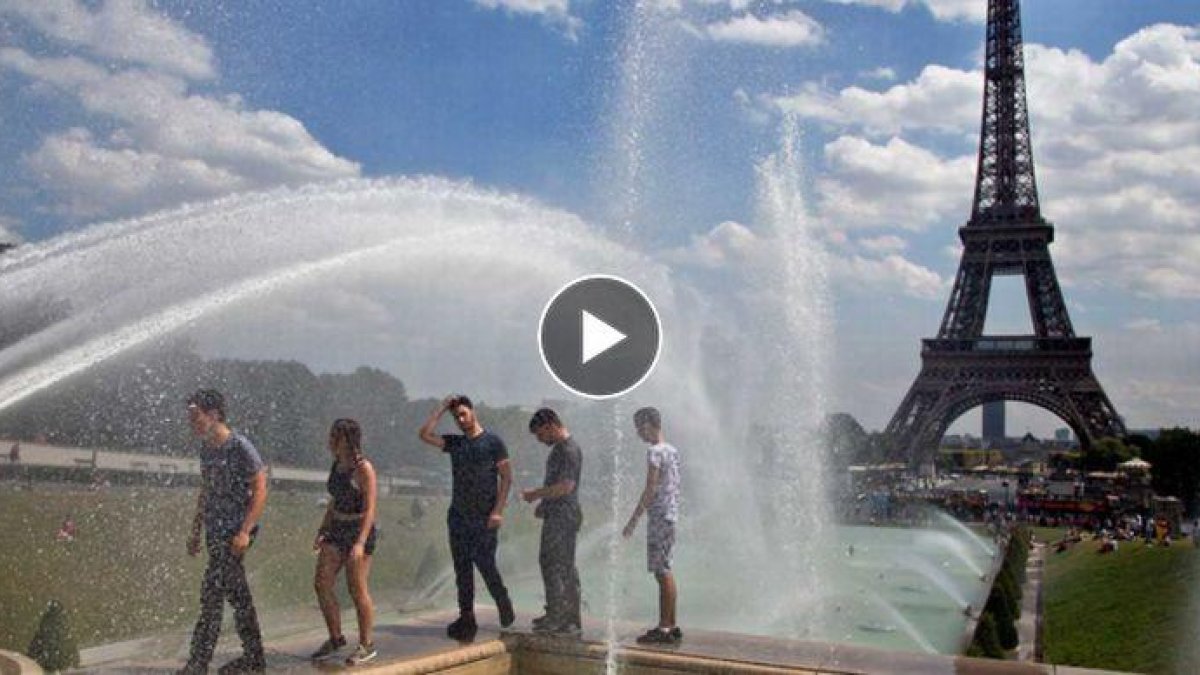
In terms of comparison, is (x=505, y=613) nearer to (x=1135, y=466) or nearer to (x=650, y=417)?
(x=650, y=417)

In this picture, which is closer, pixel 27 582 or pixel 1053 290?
pixel 27 582

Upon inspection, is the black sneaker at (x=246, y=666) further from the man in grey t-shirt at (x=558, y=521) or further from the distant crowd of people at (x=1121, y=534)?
the distant crowd of people at (x=1121, y=534)

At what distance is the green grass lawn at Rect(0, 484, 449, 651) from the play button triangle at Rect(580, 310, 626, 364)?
8.64 meters

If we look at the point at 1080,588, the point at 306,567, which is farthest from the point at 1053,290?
the point at 306,567

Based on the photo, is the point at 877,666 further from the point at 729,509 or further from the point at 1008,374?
the point at 1008,374

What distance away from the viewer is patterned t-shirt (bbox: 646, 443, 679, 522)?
26.0ft

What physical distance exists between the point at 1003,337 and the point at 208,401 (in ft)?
237

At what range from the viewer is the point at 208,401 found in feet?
21.9

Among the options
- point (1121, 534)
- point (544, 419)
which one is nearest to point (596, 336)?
point (544, 419)

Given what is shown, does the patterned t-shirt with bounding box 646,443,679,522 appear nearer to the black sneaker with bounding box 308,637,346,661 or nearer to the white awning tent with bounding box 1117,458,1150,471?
the black sneaker with bounding box 308,637,346,661

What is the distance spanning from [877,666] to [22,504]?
834 inches

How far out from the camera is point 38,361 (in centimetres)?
1095

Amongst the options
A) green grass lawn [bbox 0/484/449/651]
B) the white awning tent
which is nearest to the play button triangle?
green grass lawn [bbox 0/484/449/651]

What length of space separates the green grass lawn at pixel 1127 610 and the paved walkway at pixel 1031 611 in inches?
8.9
